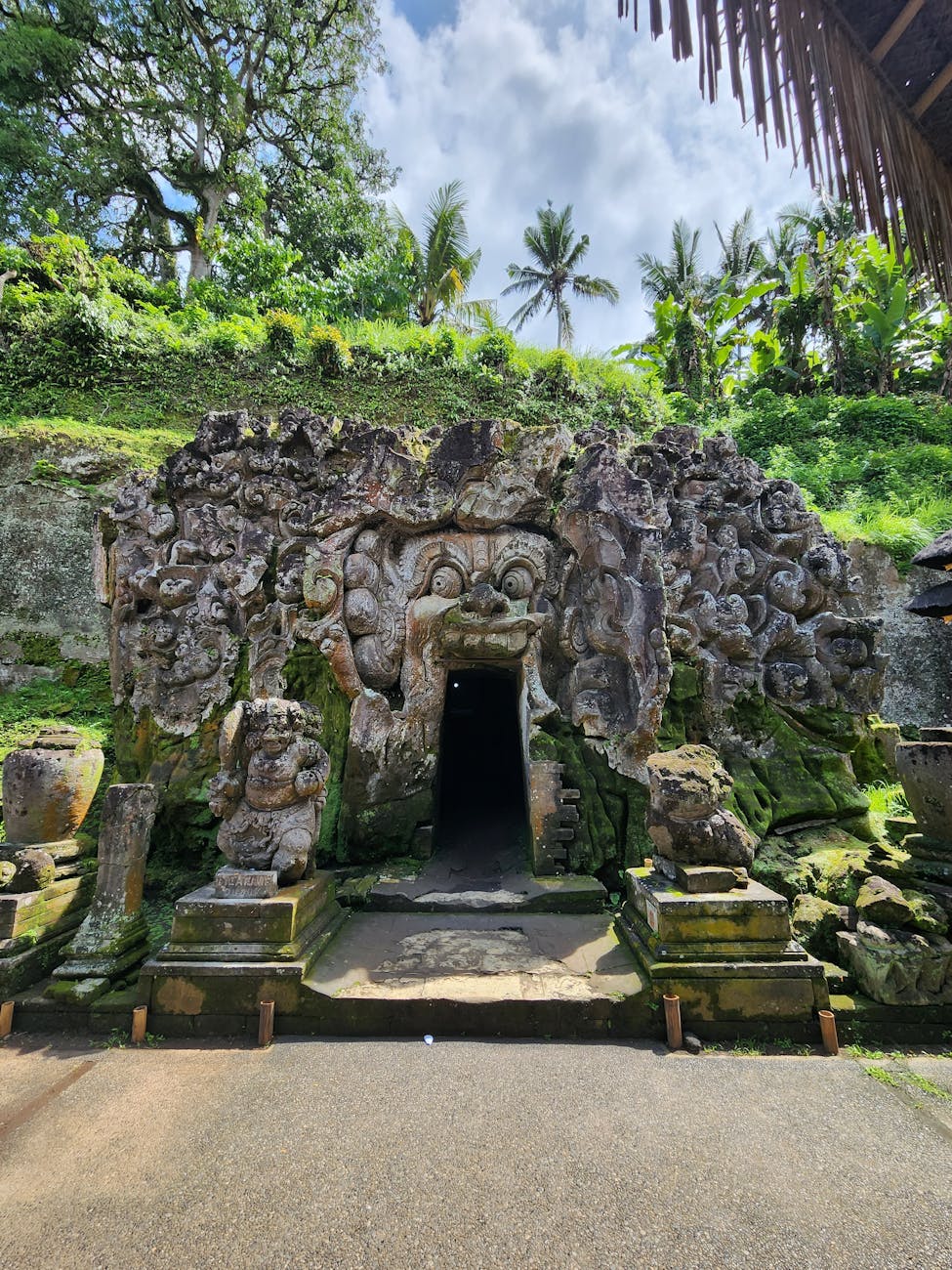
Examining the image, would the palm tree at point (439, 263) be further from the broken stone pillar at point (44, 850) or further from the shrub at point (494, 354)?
the broken stone pillar at point (44, 850)

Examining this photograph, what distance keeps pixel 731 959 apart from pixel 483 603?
13.4 ft

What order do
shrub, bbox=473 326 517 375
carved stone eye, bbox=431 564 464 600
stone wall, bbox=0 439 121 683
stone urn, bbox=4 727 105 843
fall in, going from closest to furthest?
stone urn, bbox=4 727 105 843 < carved stone eye, bbox=431 564 464 600 < stone wall, bbox=0 439 121 683 < shrub, bbox=473 326 517 375

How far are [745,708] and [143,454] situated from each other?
1112 cm

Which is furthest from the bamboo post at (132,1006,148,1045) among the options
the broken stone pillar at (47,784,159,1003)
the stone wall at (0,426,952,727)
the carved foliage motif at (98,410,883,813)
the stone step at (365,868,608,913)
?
the stone wall at (0,426,952,727)

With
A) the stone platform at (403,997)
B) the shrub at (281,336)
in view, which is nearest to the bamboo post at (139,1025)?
the stone platform at (403,997)

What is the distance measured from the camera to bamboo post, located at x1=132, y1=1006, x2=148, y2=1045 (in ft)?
13.3

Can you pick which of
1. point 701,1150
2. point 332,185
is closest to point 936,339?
point 332,185

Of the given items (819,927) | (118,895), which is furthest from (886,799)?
(118,895)

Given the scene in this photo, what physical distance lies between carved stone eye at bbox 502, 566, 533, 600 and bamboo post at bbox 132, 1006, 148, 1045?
5092 mm

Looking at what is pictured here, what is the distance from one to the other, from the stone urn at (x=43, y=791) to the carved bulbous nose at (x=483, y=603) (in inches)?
157

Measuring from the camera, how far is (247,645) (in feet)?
23.2

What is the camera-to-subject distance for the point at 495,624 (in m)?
6.80

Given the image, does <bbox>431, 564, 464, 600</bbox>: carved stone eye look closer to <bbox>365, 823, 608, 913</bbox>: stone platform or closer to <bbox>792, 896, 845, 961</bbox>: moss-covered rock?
<bbox>365, 823, 608, 913</bbox>: stone platform

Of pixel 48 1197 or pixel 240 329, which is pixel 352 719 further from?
pixel 240 329
